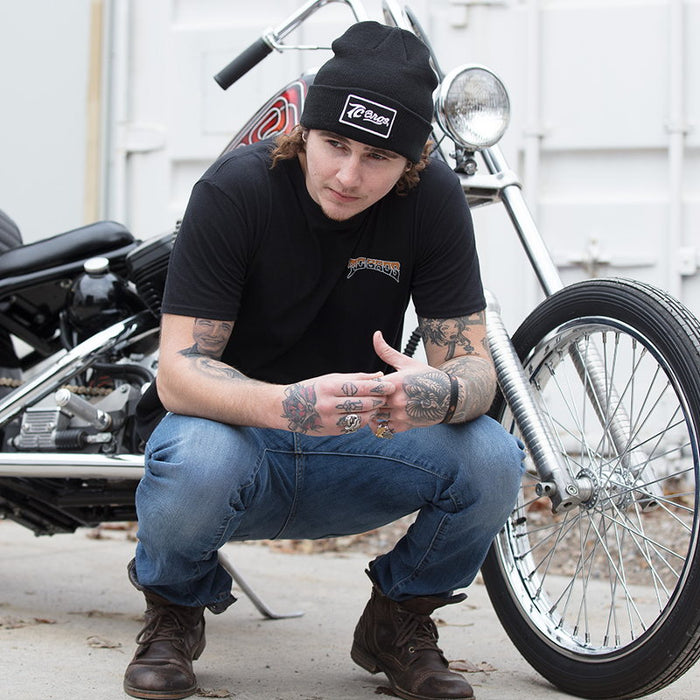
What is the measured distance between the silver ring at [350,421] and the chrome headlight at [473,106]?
709 millimetres

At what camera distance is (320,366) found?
7.23ft

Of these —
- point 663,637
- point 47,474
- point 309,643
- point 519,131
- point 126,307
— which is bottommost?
point 309,643

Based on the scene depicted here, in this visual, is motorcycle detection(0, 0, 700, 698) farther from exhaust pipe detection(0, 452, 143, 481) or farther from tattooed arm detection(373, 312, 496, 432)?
tattooed arm detection(373, 312, 496, 432)

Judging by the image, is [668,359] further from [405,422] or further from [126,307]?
[126,307]

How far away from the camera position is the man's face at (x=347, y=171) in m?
2.02

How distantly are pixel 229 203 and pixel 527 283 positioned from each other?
2.27m

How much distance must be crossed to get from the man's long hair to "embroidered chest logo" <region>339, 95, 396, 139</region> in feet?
0.53

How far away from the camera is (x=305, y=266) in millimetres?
2129

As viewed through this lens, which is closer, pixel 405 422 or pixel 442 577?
pixel 405 422

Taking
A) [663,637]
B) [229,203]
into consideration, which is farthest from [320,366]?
[663,637]

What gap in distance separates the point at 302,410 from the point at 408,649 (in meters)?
0.58

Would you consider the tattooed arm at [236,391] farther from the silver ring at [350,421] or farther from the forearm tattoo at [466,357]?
the forearm tattoo at [466,357]

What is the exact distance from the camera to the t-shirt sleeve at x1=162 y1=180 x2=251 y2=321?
205 cm

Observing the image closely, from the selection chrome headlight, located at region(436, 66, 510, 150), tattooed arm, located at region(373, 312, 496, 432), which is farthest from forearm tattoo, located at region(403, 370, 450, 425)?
chrome headlight, located at region(436, 66, 510, 150)
